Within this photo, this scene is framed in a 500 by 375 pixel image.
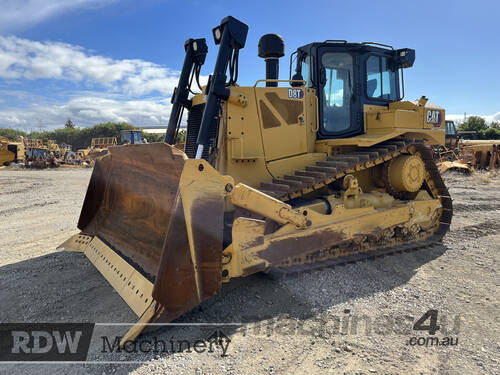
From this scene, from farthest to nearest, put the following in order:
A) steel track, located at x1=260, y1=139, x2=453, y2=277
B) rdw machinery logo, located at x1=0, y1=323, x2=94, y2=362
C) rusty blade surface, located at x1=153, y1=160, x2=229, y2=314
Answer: steel track, located at x1=260, y1=139, x2=453, y2=277 < rusty blade surface, located at x1=153, y1=160, x2=229, y2=314 < rdw machinery logo, located at x1=0, y1=323, x2=94, y2=362

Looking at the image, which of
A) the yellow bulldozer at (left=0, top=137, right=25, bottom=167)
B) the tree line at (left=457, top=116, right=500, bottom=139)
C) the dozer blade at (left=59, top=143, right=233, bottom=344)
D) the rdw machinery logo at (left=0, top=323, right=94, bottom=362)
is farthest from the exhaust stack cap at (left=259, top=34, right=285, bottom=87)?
the tree line at (left=457, top=116, right=500, bottom=139)

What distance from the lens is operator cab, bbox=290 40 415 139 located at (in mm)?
5102

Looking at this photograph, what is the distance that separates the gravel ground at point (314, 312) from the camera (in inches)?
103

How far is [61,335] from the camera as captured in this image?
303cm

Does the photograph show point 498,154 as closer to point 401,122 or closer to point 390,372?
point 401,122

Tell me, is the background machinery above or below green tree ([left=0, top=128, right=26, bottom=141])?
below

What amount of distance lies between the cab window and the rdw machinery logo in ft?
16.9

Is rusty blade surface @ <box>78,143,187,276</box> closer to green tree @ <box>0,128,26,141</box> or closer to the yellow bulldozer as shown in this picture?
the yellow bulldozer

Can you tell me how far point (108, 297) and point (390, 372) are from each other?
2887 mm

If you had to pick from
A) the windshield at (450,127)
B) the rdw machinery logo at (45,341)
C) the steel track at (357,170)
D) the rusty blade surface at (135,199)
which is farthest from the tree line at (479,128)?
the rdw machinery logo at (45,341)

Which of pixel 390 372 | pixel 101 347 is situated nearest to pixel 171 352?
pixel 101 347

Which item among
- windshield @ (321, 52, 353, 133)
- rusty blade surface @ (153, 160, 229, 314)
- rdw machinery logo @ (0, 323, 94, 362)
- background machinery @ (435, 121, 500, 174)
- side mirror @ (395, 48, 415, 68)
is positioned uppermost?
side mirror @ (395, 48, 415, 68)

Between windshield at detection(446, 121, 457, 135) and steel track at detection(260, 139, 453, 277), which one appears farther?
windshield at detection(446, 121, 457, 135)

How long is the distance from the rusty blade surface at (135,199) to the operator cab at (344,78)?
2.71 meters
